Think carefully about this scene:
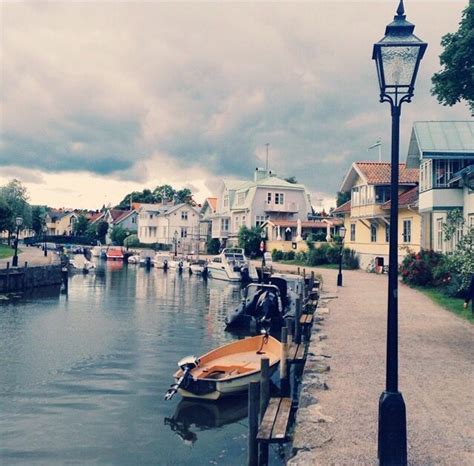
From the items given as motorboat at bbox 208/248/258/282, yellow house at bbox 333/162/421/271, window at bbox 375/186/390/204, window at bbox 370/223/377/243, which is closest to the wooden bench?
yellow house at bbox 333/162/421/271

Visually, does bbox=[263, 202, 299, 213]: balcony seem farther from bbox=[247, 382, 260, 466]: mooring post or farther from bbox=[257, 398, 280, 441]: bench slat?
bbox=[247, 382, 260, 466]: mooring post

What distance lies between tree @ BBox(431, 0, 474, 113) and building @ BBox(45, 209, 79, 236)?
136328mm

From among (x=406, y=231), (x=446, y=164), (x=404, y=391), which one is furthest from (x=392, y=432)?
(x=406, y=231)

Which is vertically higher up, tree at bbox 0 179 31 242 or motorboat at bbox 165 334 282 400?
tree at bbox 0 179 31 242

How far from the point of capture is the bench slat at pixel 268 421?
27.8 ft

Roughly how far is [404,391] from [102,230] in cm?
11406

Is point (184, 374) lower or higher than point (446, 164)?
lower

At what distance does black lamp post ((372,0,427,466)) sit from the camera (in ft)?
22.2

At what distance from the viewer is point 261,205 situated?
70750mm

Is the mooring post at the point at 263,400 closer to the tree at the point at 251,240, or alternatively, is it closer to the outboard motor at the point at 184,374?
the outboard motor at the point at 184,374

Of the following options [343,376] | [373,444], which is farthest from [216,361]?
[373,444]

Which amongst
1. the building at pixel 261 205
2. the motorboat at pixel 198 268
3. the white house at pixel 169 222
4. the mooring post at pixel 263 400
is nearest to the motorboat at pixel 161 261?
the motorboat at pixel 198 268

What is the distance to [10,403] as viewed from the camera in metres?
13.9

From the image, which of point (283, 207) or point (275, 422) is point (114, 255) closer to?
point (283, 207)
